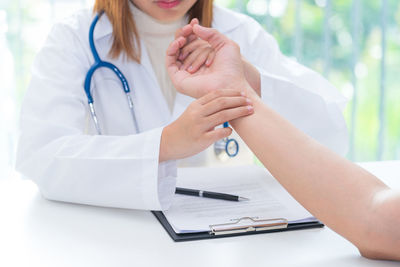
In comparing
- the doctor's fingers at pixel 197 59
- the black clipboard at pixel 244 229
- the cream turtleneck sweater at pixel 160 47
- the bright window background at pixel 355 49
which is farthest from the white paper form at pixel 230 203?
the bright window background at pixel 355 49

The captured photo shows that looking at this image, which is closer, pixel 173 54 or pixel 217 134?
pixel 217 134

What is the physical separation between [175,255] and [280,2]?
1876mm

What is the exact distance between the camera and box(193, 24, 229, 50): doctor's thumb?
41.8 inches

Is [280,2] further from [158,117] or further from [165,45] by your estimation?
[158,117]

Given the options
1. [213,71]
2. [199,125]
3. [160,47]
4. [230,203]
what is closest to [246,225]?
[230,203]

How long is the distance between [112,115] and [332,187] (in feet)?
2.48

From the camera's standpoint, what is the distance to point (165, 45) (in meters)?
1.46

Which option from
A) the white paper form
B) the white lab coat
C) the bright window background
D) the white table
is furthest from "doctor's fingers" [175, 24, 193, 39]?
the bright window background

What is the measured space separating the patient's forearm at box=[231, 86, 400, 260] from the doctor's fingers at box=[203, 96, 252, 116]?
0.06 meters

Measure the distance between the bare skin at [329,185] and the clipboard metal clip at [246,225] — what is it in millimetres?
54

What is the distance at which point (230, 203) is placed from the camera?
90 cm

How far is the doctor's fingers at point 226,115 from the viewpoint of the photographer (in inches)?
35.7

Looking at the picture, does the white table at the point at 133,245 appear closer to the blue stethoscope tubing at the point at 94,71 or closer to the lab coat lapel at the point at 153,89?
the blue stethoscope tubing at the point at 94,71

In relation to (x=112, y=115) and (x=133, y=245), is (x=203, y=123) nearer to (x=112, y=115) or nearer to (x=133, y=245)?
(x=133, y=245)
